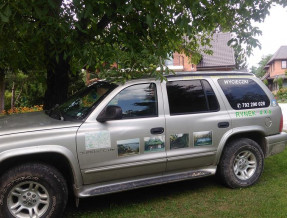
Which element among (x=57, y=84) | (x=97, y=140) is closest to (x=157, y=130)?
(x=97, y=140)

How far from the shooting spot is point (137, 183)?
13.5 ft

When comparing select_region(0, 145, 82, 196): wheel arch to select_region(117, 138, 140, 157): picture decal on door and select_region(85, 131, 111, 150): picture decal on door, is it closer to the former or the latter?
select_region(85, 131, 111, 150): picture decal on door

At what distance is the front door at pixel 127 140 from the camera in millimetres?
3814

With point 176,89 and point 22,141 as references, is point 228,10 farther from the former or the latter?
point 22,141

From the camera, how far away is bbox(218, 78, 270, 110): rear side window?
492cm

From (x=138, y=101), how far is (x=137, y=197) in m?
1.50

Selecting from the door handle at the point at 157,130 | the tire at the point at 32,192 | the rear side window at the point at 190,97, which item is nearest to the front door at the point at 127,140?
the door handle at the point at 157,130

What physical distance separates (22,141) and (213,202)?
8.96ft

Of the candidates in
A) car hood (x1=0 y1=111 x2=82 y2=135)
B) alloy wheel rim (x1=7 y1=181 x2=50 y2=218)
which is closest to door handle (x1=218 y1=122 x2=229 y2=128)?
car hood (x1=0 y1=111 x2=82 y2=135)

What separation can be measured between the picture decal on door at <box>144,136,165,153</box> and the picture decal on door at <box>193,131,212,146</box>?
55 cm

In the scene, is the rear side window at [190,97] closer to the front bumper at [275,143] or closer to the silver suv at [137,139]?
the silver suv at [137,139]

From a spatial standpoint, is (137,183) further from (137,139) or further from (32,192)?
(32,192)

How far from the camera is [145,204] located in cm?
439

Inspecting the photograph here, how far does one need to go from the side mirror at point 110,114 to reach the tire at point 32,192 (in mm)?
850
